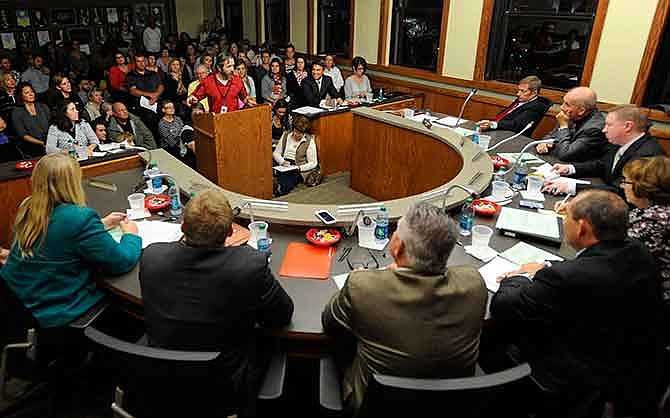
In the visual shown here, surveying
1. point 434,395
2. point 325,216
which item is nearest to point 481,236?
point 325,216

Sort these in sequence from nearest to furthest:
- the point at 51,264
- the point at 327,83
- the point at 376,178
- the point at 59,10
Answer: the point at 51,264
the point at 376,178
the point at 327,83
the point at 59,10

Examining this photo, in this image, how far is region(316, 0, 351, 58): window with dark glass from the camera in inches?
324

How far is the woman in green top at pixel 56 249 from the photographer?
77.4 inches

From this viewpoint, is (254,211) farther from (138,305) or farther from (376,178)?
(376,178)

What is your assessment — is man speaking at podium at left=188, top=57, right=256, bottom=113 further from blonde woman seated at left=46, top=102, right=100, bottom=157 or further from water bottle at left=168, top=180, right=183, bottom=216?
water bottle at left=168, top=180, right=183, bottom=216

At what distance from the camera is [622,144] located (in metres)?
3.14

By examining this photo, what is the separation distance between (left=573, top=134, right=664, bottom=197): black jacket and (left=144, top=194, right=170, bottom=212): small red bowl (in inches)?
109

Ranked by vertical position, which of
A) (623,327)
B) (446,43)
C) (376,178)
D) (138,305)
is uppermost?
(446,43)

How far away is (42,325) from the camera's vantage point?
2.02 m

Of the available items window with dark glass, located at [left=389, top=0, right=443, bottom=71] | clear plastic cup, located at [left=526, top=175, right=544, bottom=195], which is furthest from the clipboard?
window with dark glass, located at [left=389, top=0, right=443, bottom=71]

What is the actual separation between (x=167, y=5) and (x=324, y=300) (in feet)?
35.1

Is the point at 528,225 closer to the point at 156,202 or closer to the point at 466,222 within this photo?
the point at 466,222

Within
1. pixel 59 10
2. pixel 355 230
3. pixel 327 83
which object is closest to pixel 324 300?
pixel 355 230

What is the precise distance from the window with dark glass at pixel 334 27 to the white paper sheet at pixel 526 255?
6456 millimetres
